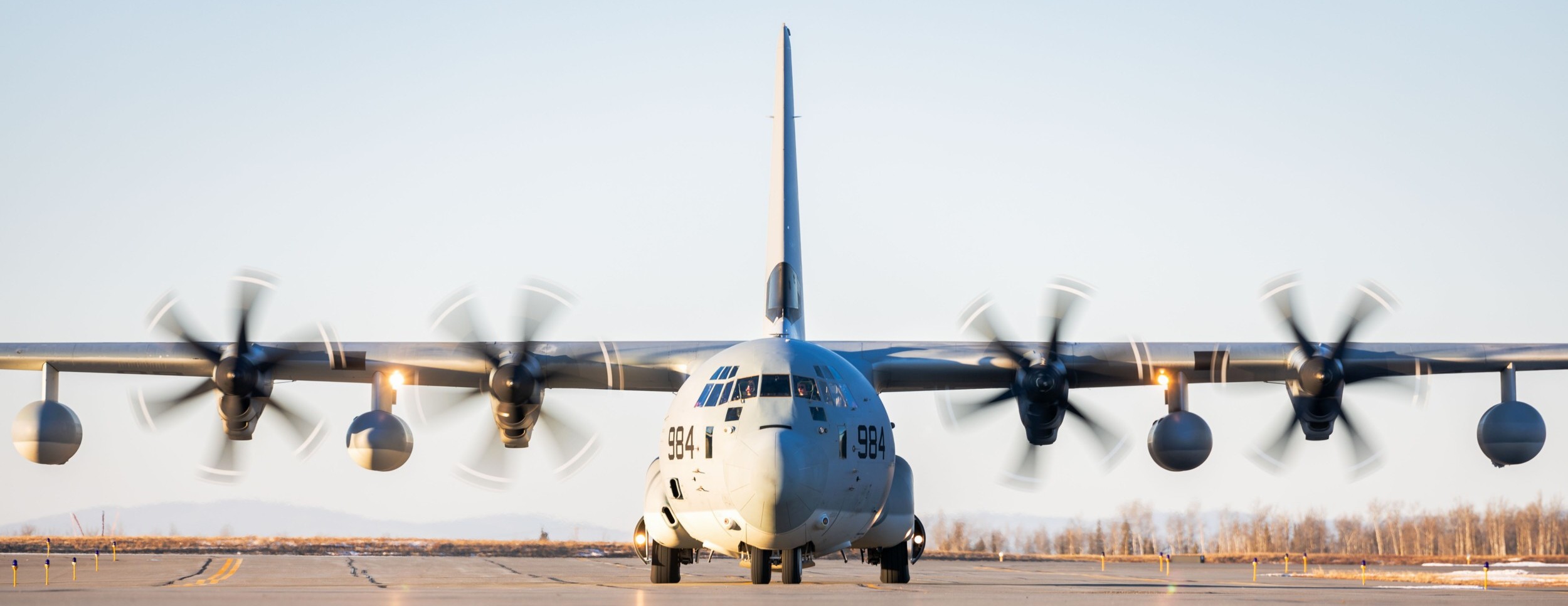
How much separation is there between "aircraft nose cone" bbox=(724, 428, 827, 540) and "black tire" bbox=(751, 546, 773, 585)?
31.8 inches

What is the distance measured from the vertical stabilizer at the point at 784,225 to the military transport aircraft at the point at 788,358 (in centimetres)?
5

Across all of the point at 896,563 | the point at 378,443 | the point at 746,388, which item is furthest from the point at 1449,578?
the point at 378,443

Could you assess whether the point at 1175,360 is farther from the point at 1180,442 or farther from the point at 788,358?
the point at 788,358

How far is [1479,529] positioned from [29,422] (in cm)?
7928

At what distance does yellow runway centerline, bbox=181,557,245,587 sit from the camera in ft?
77.7

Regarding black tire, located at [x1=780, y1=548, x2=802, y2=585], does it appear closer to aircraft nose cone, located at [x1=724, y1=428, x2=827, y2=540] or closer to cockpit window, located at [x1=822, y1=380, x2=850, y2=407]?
aircraft nose cone, located at [x1=724, y1=428, x2=827, y2=540]

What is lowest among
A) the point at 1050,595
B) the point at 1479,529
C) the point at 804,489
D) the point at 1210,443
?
the point at 1050,595

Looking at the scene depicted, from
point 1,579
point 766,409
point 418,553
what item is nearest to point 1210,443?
point 766,409

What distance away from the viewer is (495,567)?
3631cm

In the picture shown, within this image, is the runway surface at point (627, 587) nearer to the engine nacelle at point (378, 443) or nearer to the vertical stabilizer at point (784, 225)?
the engine nacelle at point (378, 443)

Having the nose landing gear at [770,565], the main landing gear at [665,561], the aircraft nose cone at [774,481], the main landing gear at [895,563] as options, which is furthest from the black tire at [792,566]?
the main landing gear at [895,563]

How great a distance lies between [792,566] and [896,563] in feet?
13.9

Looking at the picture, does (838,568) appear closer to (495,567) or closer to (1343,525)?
(495,567)

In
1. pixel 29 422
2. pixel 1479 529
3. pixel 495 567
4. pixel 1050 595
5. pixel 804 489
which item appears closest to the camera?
pixel 1050 595
